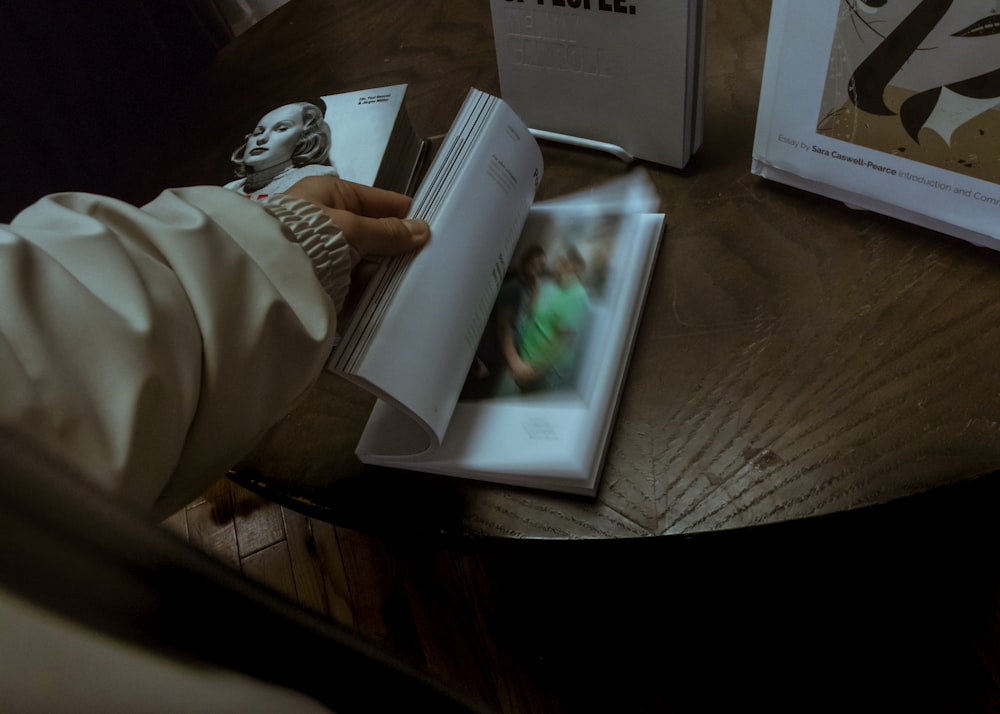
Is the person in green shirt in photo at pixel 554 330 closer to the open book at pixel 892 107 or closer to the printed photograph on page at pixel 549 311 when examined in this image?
the printed photograph on page at pixel 549 311

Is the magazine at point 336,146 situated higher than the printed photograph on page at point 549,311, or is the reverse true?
the magazine at point 336,146

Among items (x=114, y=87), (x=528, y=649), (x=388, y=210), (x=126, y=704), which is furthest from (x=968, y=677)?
(x=114, y=87)

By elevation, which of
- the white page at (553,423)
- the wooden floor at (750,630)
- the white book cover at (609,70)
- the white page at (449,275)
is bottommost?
the wooden floor at (750,630)

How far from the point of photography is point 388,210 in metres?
0.58

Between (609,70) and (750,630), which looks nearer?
(609,70)

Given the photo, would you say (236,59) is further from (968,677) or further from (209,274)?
Answer: (968,677)

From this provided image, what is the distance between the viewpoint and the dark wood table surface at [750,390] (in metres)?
0.46

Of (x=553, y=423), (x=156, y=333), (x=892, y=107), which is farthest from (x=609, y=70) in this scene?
(x=156, y=333)

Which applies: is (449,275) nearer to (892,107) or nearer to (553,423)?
(553,423)

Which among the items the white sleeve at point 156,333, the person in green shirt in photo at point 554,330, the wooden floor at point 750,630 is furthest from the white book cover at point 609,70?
the wooden floor at point 750,630

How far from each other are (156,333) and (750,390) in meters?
0.38

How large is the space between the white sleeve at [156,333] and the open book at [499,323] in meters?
0.05

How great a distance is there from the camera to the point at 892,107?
527 millimetres

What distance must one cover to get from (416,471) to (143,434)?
20 centimetres
